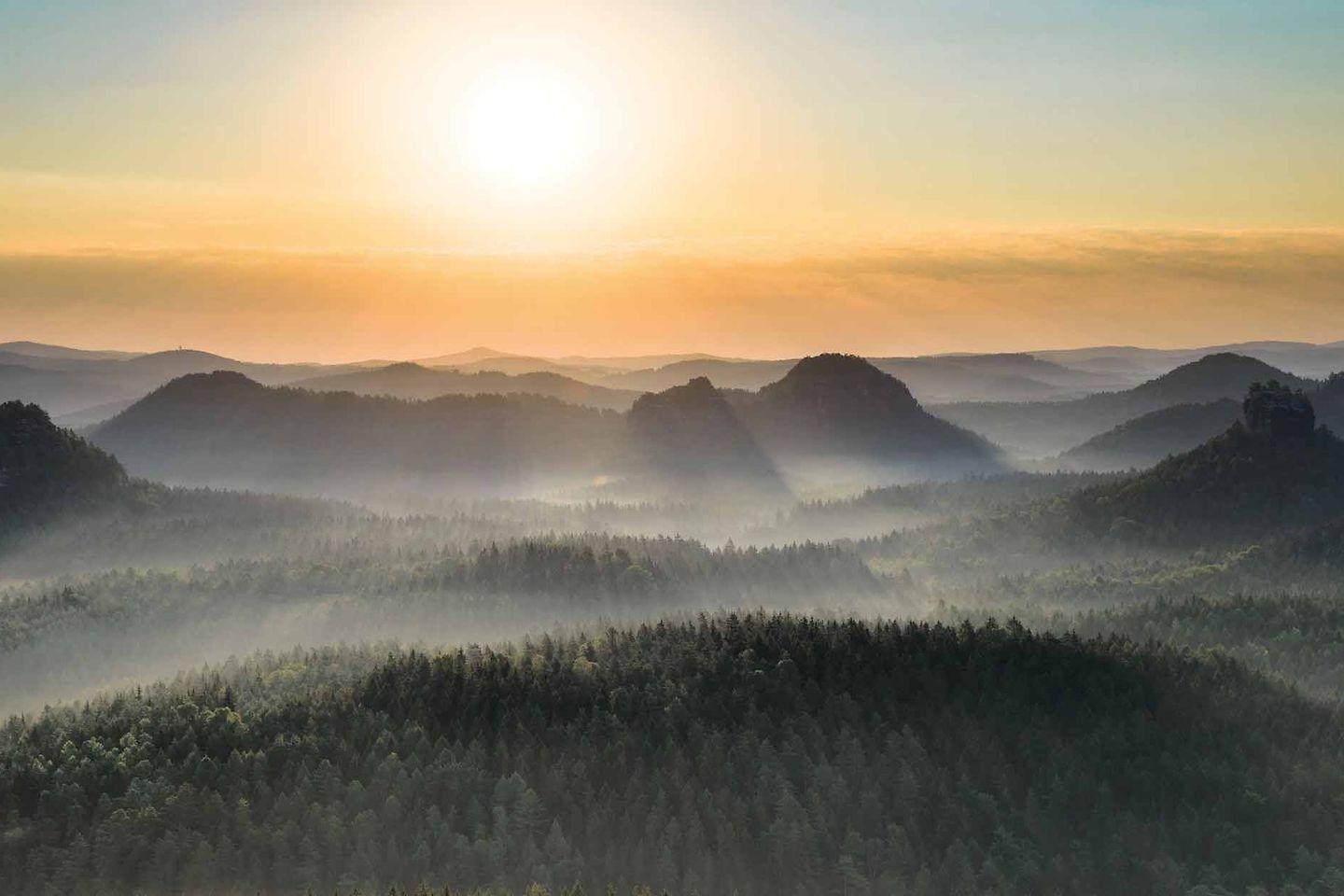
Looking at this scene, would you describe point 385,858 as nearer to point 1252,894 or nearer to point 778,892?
point 778,892

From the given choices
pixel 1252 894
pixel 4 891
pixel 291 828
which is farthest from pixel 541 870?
pixel 1252 894

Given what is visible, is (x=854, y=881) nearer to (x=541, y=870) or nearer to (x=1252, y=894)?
(x=541, y=870)

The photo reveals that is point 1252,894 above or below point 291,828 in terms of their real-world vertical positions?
below

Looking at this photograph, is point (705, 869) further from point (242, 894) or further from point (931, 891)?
point (242, 894)

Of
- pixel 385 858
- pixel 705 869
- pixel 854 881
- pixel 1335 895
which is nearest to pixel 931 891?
pixel 854 881

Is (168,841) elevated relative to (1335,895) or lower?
elevated

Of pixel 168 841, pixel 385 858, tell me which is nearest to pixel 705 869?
pixel 385 858
